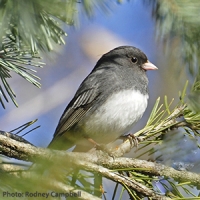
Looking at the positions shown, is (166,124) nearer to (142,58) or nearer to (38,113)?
(142,58)

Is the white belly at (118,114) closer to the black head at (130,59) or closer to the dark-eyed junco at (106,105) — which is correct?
the dark-eyed junco at (106,105)

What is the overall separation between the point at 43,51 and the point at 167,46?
271 mm

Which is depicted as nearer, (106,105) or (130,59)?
(106,105)

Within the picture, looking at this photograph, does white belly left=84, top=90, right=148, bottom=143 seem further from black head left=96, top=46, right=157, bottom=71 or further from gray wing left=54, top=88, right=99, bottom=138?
black head left=96, top=46, right=157, bottom=71

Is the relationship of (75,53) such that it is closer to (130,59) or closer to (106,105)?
(130,59)

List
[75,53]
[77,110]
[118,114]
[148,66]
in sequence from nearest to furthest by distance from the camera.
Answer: [118,114]
[77,110]
[148,66]
[75,53]

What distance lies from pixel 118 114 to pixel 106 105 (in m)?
0.09

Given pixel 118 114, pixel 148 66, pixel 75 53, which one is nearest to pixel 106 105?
pixel 118 114

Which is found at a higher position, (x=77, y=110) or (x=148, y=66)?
(x=148, y=66)

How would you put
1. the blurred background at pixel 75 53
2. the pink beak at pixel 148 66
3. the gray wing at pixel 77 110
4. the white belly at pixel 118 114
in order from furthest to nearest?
the pink beak at pixel 148 66 → the gray wing at pixel 77 110 → the white belly at pixel 118 114 → the blurred background at pixel 75 53

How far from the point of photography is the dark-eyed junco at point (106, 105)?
181cm

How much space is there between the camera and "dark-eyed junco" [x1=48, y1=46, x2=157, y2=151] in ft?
5.95

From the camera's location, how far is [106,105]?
1845 mm

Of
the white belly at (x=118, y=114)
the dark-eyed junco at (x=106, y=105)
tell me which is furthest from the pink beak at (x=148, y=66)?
the white belly at (x=118, y=114)
